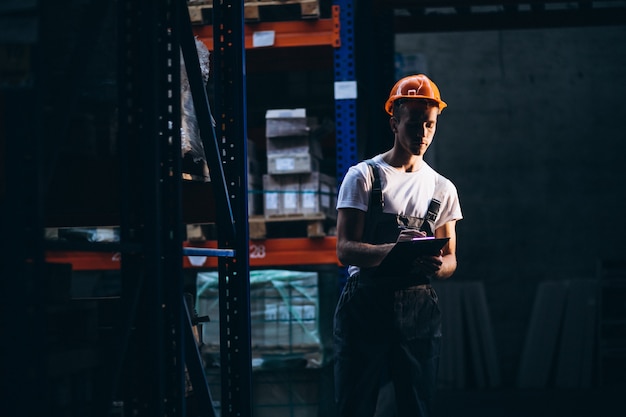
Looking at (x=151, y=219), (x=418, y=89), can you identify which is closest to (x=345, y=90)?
(x=418, y=89)

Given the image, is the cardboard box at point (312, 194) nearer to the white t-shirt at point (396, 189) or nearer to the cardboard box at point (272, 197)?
the cardboard box at point (272, 197)

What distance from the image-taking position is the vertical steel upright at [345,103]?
625 centimetres

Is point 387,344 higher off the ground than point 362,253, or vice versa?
point 362,253

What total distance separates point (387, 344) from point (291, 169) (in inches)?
118

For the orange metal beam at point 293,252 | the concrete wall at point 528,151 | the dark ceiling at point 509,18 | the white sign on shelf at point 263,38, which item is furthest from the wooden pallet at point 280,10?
the concrete wall at point 528,151

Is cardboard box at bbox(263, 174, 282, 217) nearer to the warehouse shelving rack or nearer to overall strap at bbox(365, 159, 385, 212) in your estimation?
the warehouse shelving rack

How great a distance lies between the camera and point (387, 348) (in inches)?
164

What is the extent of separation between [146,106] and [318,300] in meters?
3.48

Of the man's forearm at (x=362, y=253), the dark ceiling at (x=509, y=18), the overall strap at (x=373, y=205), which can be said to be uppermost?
the dark ceiling at (x=509, y=18)

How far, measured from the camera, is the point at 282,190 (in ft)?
23.1

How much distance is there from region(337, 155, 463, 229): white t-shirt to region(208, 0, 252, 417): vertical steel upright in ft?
1.88

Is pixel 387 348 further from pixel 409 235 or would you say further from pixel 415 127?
pixel 415 127

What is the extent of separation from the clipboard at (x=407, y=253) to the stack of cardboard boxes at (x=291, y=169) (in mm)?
2861

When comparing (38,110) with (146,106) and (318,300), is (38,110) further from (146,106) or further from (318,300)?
(318,300)
